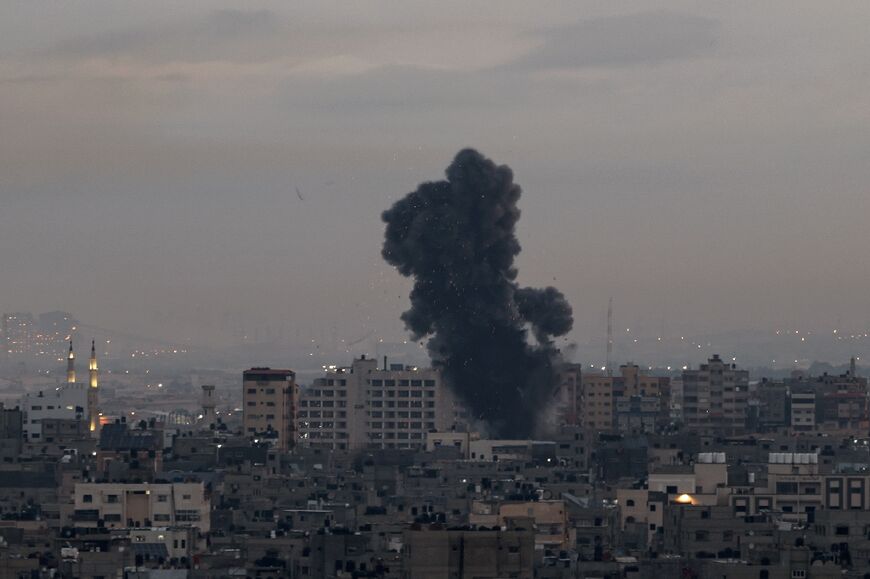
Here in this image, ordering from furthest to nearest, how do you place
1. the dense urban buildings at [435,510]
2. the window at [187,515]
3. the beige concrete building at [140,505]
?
the window at [187,515] → the beige concrete building at [140,505] → the dense urban buildings at [435,510]

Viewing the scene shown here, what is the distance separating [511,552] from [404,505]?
51897 mm

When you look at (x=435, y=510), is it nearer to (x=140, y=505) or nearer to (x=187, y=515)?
(x=187, y=515)

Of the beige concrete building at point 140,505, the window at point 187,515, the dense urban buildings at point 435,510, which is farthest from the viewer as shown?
the window at point 187,515

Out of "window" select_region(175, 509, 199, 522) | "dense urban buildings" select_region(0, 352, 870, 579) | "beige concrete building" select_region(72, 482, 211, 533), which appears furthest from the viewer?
"window" select_region(175, 509, 199, 522)

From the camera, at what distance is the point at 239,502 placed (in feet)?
489

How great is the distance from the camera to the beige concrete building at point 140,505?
409ft

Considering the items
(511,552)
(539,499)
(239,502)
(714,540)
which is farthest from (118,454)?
(511,552)

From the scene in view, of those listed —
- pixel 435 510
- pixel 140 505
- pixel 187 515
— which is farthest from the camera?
pixel 435 510

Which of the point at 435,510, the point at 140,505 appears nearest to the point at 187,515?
the point at 140,505

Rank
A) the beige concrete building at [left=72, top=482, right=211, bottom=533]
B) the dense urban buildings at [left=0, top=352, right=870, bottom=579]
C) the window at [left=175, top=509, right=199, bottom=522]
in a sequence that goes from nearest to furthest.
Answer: the dense urban buildings at [left=0, top=352, right=870, bottom=579]
the beige concrete building at [left=72, top=482, right=211, bottom=533]
the window at [left=175, top=509, right=199, bottom=522]

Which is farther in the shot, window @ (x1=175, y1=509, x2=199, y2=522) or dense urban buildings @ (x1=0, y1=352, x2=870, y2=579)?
window @ (x1=175, y1=509, x2=199, y2=522)

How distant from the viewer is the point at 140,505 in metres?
126

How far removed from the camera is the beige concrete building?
125 meters

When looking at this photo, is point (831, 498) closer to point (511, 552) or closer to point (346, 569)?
point (346, 569)
